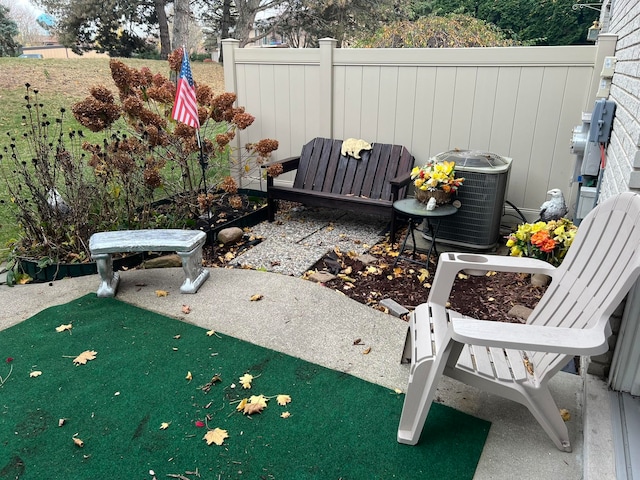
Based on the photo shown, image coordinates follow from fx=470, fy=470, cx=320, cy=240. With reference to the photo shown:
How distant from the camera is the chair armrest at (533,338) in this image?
169cm

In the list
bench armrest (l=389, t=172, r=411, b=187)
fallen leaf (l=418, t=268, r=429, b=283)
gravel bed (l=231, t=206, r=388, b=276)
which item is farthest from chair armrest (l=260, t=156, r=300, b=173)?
fallen leaf (l=418, t=268, r=429, b=283)

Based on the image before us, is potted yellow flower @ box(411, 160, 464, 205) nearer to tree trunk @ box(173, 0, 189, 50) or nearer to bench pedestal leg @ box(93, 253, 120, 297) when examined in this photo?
bench pedestal leg @ box(93, 253, 120, 297)

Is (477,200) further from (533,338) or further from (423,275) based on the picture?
(533,338)

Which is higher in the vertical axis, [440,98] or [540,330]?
[440,98]

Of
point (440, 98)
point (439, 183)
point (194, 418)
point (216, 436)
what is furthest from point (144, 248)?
point (440, 98)

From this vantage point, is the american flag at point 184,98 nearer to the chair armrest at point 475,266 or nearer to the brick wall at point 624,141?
the chair armrest at point 475,266

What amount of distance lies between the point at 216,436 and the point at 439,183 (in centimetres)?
269

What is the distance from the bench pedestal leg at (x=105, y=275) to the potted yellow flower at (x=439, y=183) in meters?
2.53

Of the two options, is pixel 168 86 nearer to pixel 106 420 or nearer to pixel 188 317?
pixel 188 317

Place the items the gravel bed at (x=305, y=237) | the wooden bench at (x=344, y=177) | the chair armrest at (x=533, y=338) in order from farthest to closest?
the wooden bench at (x=344, y=177) → the gravel bed at (x=305, y=237) → the chair armrest at (x=533, y=338)

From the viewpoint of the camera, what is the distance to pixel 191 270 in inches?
139

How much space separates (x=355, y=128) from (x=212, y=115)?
1629mm

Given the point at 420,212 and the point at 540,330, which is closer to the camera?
the point at 540,330

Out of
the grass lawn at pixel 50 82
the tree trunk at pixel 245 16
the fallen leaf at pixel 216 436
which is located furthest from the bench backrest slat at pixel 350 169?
the tree trunk at pixel 245 16
